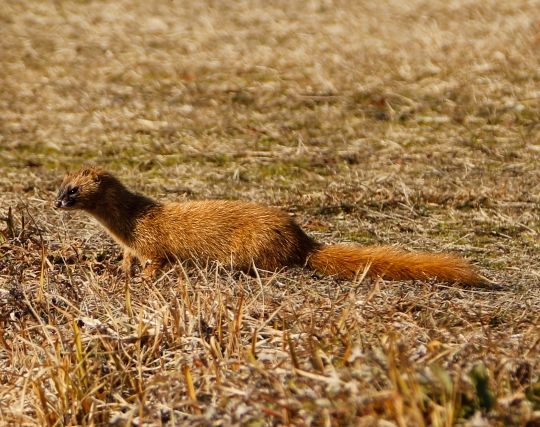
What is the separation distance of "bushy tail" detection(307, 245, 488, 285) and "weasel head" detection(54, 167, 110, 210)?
1.36 metres

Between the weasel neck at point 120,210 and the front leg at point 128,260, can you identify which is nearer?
the front leg at point 128,260

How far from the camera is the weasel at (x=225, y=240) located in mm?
4820

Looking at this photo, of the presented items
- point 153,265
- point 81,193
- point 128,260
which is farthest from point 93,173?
point 153,265

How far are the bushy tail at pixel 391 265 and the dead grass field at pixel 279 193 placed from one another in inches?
3.3

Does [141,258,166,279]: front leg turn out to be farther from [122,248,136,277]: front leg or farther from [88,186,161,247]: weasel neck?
[88,186,161,247]: weasel neck

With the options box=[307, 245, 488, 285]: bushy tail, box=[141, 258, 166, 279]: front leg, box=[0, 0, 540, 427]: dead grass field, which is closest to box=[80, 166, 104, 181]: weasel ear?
box=[0, 0, 540, 427]: dead grass field

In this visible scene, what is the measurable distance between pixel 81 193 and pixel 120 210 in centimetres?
25

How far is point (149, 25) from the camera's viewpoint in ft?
37.6

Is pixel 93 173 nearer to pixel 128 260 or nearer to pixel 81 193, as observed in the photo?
pixel 81 193

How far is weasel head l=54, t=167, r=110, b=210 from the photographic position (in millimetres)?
5656

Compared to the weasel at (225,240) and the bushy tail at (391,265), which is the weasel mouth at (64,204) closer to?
the weasel at (225,240)

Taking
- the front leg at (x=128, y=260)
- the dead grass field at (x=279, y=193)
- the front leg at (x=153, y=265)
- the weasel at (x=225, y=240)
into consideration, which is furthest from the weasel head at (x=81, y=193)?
the front leg at (x=153, y=265)

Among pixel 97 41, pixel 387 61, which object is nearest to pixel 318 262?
pixel 387 61

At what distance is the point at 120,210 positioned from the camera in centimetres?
561
